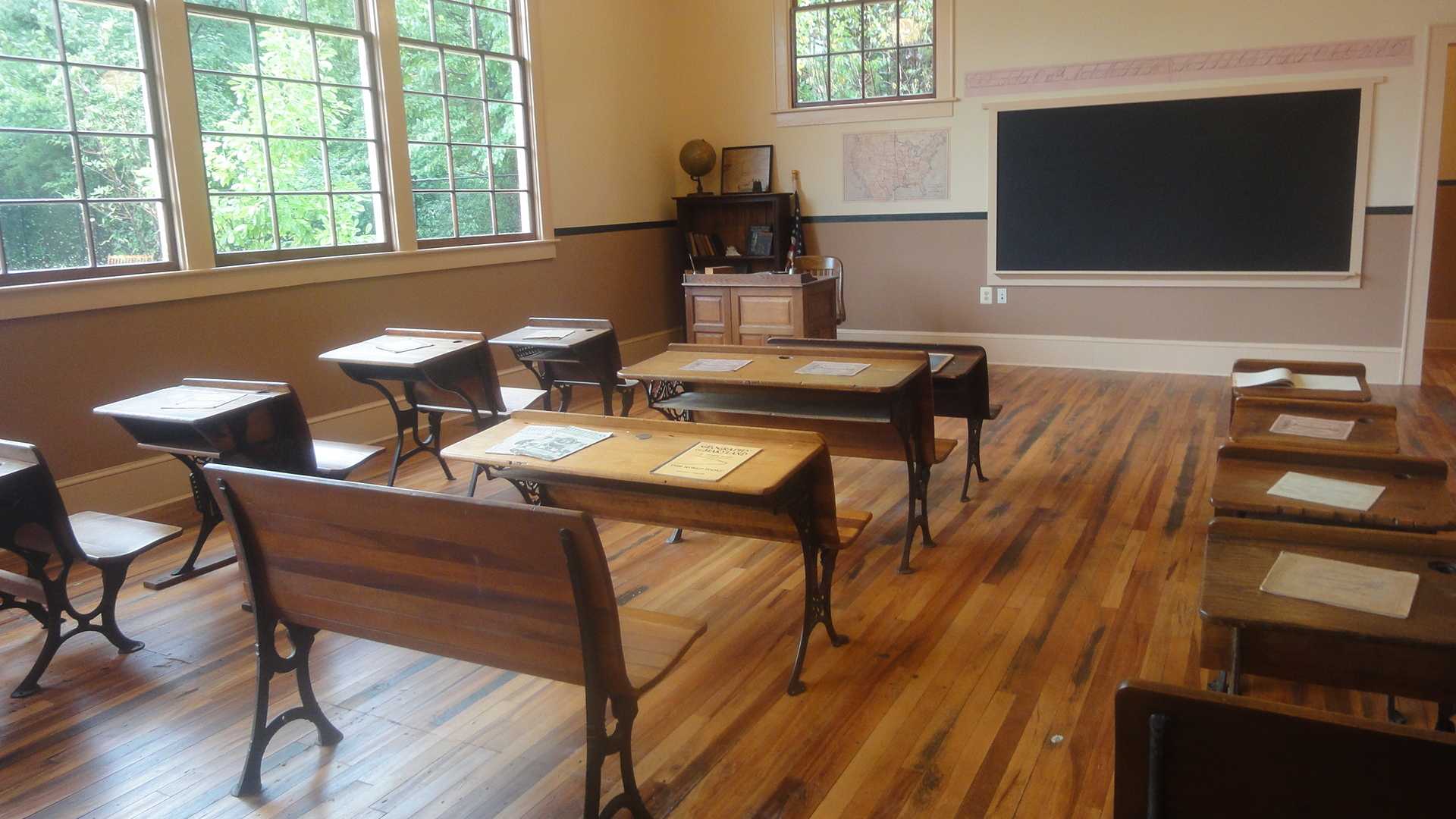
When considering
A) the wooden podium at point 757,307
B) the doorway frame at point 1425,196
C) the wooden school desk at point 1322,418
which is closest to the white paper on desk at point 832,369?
the wooden school desk at point 1322,418

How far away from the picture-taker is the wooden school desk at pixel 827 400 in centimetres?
334

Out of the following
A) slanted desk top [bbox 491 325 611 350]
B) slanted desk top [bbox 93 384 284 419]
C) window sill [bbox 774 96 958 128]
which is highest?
window sill [bbox 774 96 958 128]

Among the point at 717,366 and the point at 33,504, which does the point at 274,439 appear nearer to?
the point at 33,504

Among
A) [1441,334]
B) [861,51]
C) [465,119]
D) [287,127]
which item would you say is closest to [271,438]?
[287,127]

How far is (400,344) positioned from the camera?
428cm

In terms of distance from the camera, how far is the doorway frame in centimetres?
600

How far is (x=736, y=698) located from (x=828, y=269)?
191 inches

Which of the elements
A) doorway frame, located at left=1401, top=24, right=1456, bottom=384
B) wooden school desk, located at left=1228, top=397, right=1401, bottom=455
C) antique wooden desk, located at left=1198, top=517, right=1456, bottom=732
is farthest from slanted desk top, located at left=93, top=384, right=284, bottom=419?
doorway frame, located at left=1401, top=24, right=1456, bottom=384

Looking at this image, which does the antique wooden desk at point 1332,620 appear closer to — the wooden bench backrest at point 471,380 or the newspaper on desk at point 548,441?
the newspaper on desk at point 548,441

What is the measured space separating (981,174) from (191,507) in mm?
5495

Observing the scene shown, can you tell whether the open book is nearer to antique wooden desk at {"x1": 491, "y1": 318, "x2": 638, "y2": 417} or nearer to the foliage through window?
antique wooden desk at {"x1": 491, "y1": 318, "x2": 638, "y2": 417}

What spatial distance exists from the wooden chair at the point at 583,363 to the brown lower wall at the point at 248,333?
1.18m

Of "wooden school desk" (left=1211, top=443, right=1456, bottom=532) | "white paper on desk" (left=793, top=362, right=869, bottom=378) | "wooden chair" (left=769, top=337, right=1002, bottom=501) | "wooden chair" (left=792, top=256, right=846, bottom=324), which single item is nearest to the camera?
"wooden school desk" (left=1211, top=443, right=1456, bottom=532)

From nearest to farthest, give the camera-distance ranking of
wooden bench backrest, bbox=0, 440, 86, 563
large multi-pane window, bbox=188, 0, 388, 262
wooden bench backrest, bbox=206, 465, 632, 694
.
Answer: wooden bench backrest, bbox=206, 465, 632, 694 < wooden bench backrest, bbox=0, 440, 86, 563 < large multi-pane window, bbox=188, 0, 388, 262
